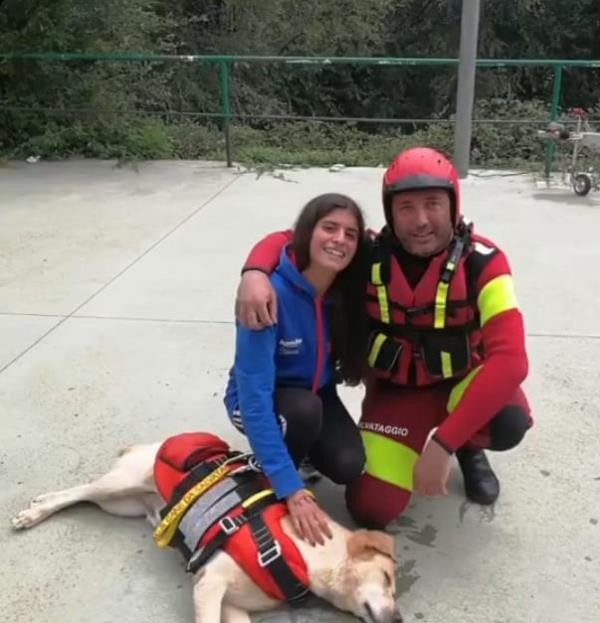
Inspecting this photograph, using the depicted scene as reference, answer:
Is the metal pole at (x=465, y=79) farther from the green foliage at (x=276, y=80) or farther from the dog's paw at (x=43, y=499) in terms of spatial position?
the dog's paw at (x=43, y=499)

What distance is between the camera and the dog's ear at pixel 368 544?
2.19 metres

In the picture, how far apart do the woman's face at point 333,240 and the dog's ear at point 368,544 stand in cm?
74

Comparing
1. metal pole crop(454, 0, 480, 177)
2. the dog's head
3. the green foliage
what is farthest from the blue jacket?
the green foliage

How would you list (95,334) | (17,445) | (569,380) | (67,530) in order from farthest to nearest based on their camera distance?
(95,334) → (569,380) → (17,445) → (67,530)

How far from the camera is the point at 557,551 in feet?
8.39

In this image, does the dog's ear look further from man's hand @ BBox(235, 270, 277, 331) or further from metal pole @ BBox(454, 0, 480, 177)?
metal pole @ BBox(454, 0, 480, 177)

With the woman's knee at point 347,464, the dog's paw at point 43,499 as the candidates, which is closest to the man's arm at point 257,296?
the woman's knee at point 347,464

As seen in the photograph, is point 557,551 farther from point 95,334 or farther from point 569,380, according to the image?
point 95,334

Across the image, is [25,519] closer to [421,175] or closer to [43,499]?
[43,499]

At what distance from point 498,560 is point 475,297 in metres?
0.78

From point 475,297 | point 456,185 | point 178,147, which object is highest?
point 456,185

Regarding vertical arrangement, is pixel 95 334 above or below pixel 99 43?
below

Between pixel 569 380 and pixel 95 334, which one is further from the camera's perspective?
pixel 95 334

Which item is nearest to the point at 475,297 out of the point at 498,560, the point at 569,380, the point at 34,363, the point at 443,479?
the point at 443,479
